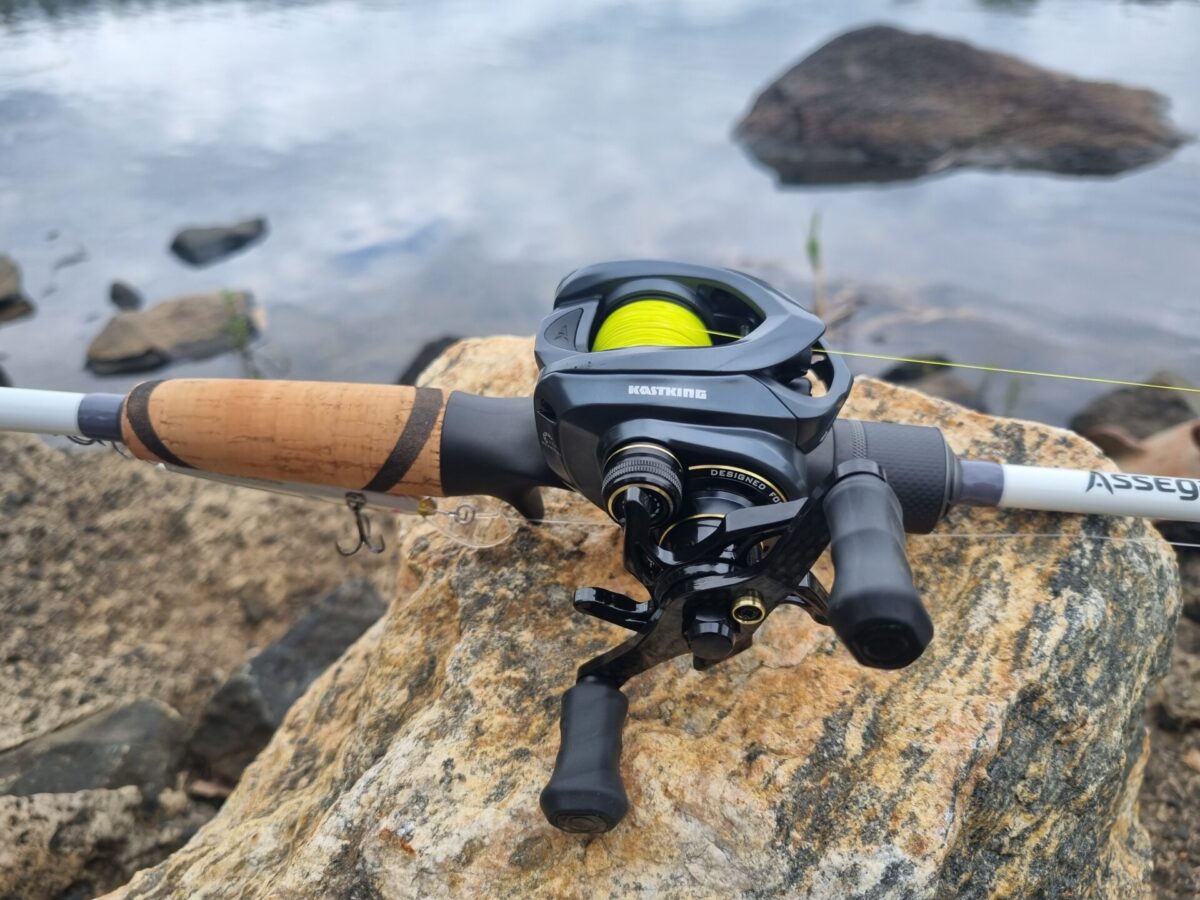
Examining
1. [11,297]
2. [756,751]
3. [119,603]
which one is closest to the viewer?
[756,751]

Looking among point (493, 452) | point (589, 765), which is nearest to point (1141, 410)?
point (493, 452)

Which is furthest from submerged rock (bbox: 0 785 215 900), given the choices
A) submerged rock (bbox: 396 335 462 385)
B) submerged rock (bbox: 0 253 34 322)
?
submerged rock (bbox: 0 253 34 322)

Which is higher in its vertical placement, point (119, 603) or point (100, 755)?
point (100, 755)

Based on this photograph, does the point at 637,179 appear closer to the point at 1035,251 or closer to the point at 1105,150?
the point at 1035,251

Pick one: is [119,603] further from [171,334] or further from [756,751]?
[171,334]

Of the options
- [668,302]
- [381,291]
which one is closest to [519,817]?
[668,302]
